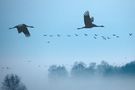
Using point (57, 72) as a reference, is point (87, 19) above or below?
above

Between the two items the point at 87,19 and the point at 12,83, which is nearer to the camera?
the point at 87,19

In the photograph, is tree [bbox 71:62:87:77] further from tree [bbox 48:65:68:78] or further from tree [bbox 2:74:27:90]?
tree [bbox 2:74:27:90]

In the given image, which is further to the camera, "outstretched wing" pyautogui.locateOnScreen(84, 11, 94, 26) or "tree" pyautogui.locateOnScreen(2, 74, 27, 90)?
"tree" pyautogui.locateOnScreen(2, 74, 27, 90)

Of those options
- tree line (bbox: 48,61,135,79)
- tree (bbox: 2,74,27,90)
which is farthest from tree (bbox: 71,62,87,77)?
tree (bbox: 2,74,27,90)

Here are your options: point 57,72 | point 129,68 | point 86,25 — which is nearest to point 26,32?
point 57,72

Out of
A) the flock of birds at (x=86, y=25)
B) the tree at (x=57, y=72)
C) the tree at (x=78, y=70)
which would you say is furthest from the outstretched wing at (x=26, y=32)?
the tree at (x=78, y=70)

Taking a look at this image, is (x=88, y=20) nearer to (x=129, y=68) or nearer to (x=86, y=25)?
(x=86, y=25)

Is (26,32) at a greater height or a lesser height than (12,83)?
greater

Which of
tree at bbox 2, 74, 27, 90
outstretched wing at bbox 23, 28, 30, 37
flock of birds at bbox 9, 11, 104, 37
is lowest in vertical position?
tree at bbox 2, 74, 27, 90

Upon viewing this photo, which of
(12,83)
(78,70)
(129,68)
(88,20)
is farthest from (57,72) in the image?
(129,68)

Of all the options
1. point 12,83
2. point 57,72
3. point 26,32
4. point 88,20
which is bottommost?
point 12,83

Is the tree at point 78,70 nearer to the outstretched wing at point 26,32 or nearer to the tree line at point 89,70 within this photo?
the tree line at point 89,70

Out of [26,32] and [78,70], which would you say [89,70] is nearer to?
[78,70]

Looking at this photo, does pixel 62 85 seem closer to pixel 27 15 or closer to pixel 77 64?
Answer: pixel 77 64
